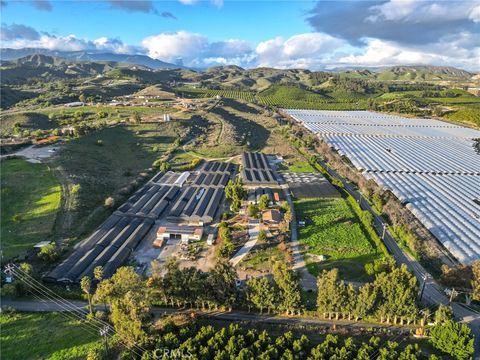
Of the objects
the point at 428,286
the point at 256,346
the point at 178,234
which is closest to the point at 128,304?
the point at 256,346

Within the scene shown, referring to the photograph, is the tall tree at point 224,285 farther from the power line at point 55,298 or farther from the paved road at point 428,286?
the paved road at point 428,286

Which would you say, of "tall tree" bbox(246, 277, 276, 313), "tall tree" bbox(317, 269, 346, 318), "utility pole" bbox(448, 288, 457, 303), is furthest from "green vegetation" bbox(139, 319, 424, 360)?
"utility pole" bbox(448, 288, 457, 303)

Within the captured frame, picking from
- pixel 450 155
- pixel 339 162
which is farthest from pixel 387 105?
pixel 339 162

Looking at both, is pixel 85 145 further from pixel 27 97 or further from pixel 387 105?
pixel 387 105

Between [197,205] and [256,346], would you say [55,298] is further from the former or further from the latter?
[197,205]

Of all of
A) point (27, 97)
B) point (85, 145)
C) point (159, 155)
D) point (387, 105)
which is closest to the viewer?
point (85, 145)

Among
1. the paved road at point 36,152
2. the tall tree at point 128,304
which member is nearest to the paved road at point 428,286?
the tall tree at point 128,304

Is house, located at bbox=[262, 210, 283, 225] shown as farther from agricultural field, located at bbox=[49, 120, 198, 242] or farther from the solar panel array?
agricultural field, located at bbox=[49, 120, 198, 242]
